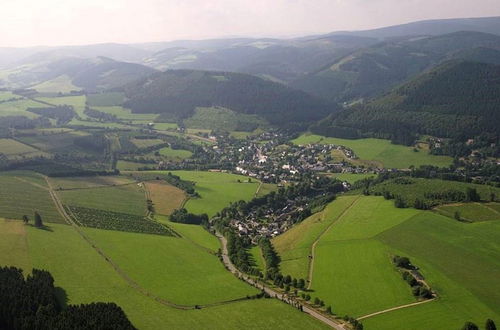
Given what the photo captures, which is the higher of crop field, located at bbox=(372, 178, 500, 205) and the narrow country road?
crop field, located at bbox=(372, 178, 500, 205)

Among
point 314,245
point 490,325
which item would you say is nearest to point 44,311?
point 314,245

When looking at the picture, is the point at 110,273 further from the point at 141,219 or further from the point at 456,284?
the point at 456,284

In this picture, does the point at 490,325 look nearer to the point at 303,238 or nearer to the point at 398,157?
the point at 303,238

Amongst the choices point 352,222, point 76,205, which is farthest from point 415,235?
point 76,205

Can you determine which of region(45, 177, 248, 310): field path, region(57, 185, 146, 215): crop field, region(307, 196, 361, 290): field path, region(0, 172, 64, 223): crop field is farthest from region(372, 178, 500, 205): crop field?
region(0, 172, 64, 223): crop field

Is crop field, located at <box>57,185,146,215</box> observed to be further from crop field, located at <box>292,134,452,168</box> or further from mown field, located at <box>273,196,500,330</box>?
crop field, located at <box>292,134,452,168</box>

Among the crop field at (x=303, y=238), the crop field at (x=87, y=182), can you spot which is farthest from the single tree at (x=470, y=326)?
the crop field at (x=87, y=182)
